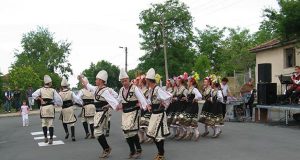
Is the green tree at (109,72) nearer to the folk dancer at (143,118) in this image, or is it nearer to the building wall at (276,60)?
the building wall at (276,60)

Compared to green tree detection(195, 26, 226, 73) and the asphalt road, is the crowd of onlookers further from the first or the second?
green tree detection(195, 26, 226, 73)

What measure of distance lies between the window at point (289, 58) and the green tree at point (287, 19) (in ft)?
37.5

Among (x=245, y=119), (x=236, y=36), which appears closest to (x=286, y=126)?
(x=245, y=119)

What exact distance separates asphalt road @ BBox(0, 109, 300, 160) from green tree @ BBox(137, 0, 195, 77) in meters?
45.4

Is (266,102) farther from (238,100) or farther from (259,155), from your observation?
(259,155)

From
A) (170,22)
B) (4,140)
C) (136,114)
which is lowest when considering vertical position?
(4,140)

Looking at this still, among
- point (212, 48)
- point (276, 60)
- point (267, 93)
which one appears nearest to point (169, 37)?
point (212, 48)

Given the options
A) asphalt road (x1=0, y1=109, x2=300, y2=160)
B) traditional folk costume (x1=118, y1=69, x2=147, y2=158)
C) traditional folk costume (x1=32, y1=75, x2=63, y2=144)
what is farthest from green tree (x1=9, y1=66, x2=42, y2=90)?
traditional folk costume (x1=118, y1=69, x2=147, y2=158)

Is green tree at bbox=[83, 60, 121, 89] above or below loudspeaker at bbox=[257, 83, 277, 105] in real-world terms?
above

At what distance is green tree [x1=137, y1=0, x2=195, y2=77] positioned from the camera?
61188 millimetres

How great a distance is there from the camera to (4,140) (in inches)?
634

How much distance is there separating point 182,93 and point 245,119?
8101 mm

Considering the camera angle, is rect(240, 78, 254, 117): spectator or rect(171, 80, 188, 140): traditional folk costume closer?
rect(171, 80, 188, 140): traditional folk costume

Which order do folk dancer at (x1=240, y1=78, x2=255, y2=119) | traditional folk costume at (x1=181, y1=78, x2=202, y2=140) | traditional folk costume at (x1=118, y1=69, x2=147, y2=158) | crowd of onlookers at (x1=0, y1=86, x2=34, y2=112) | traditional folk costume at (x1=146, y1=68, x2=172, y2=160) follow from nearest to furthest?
traditional folk costume at (x1=146, y1=68, x2=172, y2=160)
traditional folk costume at (x1=118, y1=69, x2=147, y2=158)
traditional folk costume at (x1=181, y1=78, x2=202, y2=140)
folk dancer at (x1=240, y1=78, x2=255, y2=119)
crowd of onlookers at (x1=0, y1=86, x2=34, y2=112)
